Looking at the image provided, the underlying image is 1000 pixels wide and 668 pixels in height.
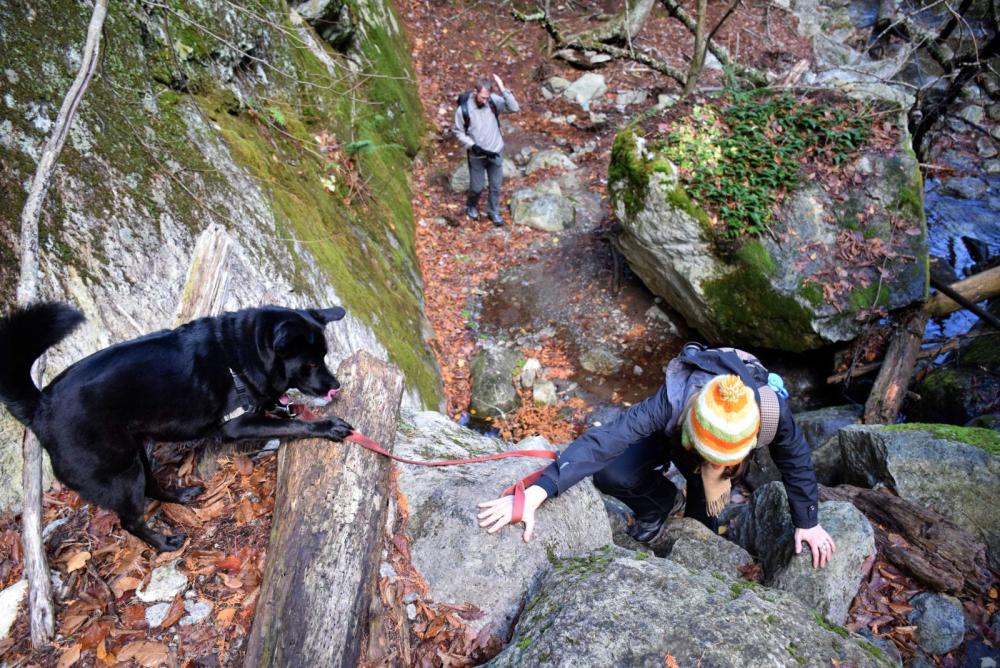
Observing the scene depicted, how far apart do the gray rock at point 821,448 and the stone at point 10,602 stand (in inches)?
192

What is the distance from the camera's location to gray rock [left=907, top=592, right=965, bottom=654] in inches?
121

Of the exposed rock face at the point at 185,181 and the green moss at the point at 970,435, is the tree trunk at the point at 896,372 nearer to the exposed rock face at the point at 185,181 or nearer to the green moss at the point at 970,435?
the green moss at the point at 970,435

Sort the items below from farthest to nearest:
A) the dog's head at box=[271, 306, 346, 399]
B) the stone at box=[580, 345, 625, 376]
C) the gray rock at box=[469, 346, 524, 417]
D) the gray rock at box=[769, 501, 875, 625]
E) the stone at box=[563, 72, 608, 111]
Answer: the stone at box=[563, 72, 608, 111], the stone at box=[580, 345, 625, 376], the gray rock at box=[469, 346, 524, 417], the gray rock at box=[769, 501, 875, 625], the dog's head at box=[271, 306, 346, 399]

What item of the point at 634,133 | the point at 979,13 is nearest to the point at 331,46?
the point at 634,133

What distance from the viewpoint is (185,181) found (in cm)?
449

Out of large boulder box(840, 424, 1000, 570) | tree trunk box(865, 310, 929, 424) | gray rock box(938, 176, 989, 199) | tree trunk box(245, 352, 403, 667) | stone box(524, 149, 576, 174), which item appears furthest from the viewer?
stone box(524, 149, 576, 174)

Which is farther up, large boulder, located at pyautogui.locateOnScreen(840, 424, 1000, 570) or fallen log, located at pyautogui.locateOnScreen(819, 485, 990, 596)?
large boulder, located at pyautogui.locateOnScreen(840, 424, 1000, 570)

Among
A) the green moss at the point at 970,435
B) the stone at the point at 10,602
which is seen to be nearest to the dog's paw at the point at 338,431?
the stone at the point at 10,602

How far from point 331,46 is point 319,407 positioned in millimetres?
7953

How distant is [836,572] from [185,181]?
5655 mm

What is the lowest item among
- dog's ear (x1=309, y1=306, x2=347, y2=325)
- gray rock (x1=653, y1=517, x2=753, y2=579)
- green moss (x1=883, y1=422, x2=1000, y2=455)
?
gray rock (x1=653, y1=517, x2=753, y2=579)

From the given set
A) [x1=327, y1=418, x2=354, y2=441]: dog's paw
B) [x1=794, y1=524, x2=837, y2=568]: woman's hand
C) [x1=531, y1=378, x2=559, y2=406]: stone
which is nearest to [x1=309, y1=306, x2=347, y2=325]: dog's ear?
[x1=327, y1=418, x2=354, y2=441]: dog's paw

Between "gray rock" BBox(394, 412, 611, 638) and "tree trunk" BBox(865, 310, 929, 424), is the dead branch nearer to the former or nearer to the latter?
"gray rock" BBox(394, 412, 611, 638)

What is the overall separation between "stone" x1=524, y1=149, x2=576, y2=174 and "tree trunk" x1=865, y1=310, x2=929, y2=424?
652 centimetres
